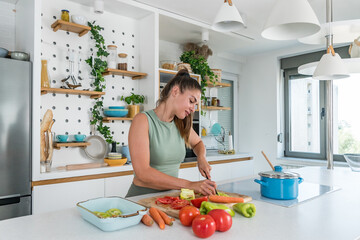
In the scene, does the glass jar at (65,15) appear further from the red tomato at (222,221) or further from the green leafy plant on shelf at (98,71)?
the red tomato at (222,221)

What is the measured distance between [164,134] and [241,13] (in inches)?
82.2

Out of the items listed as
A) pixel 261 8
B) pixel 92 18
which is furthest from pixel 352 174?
pixel 92 18

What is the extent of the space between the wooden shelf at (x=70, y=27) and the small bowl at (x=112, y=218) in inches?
78.7

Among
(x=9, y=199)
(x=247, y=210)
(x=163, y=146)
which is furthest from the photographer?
(x=9, y=199)

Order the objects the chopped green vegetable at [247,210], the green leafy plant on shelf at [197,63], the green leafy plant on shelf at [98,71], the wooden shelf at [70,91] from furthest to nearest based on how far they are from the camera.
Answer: the green leafy plant on shelf at [197,63] → the green leafy plant on shelf at [98,71] → the wooden shelf at [70,91] → the chopped green vegetable at [247,210]

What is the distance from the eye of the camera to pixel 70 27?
109 inches

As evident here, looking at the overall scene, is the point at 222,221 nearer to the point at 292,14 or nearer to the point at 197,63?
the point at 292,14

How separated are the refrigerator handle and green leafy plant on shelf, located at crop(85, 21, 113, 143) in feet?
3.16

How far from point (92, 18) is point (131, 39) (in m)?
0.50

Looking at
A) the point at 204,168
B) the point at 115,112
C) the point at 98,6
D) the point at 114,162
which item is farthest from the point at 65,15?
the point at 204,168

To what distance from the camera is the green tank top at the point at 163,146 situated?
1697mm

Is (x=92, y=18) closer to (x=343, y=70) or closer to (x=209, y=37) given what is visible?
(x=209, y=37)

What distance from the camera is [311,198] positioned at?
1526mm

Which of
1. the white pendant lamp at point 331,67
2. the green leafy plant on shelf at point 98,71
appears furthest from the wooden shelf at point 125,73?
the white pendant lamp at point 331,67
